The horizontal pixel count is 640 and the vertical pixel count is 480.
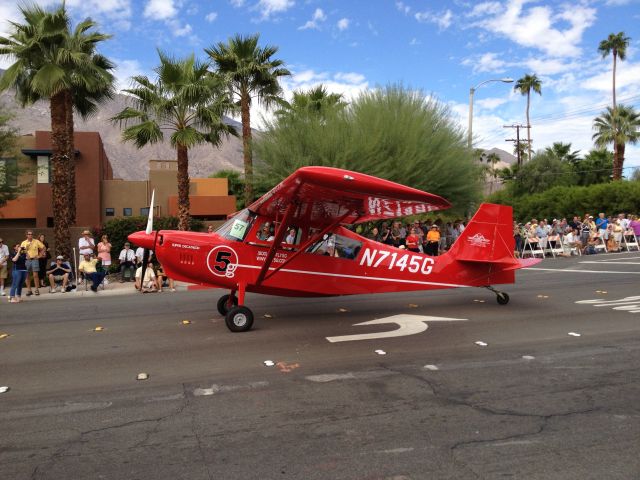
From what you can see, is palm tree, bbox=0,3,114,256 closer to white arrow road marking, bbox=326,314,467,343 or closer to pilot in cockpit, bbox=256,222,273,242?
pilot in cockpit, bbox=256,222,273,242

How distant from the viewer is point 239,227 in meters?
8.80

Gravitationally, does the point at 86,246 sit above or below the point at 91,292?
above

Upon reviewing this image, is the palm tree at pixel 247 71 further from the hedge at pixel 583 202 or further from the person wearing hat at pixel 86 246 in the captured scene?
the hedge at pixel 583 202

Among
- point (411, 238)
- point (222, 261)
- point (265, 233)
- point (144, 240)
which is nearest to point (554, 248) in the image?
point (411, 238)

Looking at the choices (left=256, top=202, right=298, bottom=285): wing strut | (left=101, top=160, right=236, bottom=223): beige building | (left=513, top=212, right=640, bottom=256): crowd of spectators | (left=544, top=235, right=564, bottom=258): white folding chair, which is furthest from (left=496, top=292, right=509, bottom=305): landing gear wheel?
(left=101, top=160, right=236, bottom=223): beige building

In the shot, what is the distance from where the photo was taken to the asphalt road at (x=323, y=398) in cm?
361

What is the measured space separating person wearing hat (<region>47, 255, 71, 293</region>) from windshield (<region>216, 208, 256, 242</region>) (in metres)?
7.85

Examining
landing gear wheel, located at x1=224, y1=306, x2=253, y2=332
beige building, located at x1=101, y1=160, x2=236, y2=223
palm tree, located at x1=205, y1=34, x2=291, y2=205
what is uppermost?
palm tree, located at x1=205, y1=34, x2=291, y2=205

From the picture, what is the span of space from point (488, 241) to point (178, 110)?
14.5 metres

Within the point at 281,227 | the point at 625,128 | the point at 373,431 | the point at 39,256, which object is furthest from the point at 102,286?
the point at 625,128

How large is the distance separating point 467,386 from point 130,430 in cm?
335

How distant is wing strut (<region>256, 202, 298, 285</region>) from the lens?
313 inches

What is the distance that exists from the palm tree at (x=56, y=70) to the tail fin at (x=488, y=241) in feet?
46.5

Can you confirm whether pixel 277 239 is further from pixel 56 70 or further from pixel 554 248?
pixel 554 248
